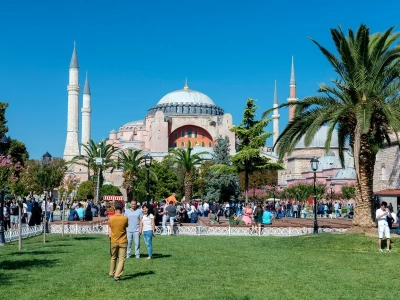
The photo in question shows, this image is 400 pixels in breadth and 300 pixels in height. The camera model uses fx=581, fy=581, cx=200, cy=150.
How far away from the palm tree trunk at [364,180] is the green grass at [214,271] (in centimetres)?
82

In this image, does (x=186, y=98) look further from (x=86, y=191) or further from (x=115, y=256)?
(x=115, y=256)

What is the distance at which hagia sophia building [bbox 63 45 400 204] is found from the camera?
70.2 meters

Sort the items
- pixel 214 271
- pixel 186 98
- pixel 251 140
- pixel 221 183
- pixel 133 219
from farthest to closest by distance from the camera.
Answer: pixel 186 98
pixel 221 183
pixel 251 140
pixel 133 219
pixel 214 271

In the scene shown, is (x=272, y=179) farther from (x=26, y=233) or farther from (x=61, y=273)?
(x=61, y=273)

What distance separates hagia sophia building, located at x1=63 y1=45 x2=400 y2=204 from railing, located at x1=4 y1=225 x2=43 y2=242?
39916 millimetres

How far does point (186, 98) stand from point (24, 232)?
241 ft

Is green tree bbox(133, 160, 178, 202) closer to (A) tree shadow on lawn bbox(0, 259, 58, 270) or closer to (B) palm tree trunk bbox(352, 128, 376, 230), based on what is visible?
(B) palm tree trunk bbox(352, 128, 376, 230)

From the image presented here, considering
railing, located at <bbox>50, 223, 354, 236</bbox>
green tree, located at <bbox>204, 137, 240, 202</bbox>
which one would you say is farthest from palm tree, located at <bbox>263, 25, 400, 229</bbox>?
green tree, located at <bbox>204, 137, 240, 202</bbox>

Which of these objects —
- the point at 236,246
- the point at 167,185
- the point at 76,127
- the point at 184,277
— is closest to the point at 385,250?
the point at 236,246

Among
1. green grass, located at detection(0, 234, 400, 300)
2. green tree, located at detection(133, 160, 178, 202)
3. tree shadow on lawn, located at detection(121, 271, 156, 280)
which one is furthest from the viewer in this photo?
green tree, located at detection(133, 160, 178, 202)

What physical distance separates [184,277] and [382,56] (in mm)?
8874

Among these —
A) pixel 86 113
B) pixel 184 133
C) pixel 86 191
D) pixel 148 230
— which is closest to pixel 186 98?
pixel 184 133

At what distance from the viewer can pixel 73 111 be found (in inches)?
2931

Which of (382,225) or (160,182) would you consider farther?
(160,182)
